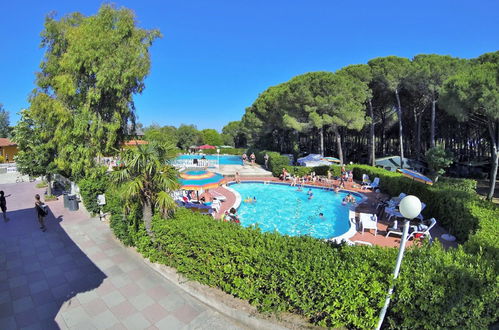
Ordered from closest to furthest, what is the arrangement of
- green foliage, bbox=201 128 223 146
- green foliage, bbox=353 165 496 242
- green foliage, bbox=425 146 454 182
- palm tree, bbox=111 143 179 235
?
1. palm tree, bbox=111 143 179 235
2. green foliage, bbox=353 165 496 242
3. green foliage, bbox=425 146 454 182
4. green foliage, bbox=201 128 223 146

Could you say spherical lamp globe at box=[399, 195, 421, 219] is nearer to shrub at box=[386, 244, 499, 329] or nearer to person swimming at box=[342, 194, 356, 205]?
shrub at box=[386, 244, 499, 329]

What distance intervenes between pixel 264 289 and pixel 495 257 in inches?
161

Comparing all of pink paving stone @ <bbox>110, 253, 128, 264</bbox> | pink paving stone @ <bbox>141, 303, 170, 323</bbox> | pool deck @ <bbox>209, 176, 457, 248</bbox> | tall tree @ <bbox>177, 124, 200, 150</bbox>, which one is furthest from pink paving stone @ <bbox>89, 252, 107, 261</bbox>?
tall tree @ <bbox>177, 124, 200, 150</bbox>

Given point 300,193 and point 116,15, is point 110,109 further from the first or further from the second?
point 300,193

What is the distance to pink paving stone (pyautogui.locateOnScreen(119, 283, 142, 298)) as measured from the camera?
17.9 ft

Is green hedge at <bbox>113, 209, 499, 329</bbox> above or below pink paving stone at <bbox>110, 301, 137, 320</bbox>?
above

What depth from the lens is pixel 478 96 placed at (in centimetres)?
1515

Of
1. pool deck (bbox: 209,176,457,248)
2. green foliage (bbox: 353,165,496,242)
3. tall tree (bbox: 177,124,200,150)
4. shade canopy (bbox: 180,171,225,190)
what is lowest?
pool deck (bbox: 209,176,457,248)

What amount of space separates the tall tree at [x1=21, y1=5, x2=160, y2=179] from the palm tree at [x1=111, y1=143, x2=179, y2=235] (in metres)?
5.95

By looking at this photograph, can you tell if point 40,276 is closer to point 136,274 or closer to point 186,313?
point 136,274

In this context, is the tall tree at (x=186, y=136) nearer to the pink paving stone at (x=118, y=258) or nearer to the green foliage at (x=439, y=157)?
the green foliage at (x=439, y=157)

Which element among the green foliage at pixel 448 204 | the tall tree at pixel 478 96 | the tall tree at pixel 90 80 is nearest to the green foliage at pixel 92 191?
the tall tree at pixel 90 80

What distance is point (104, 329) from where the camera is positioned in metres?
4.51

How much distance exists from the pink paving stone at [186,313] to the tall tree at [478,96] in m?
18.5
